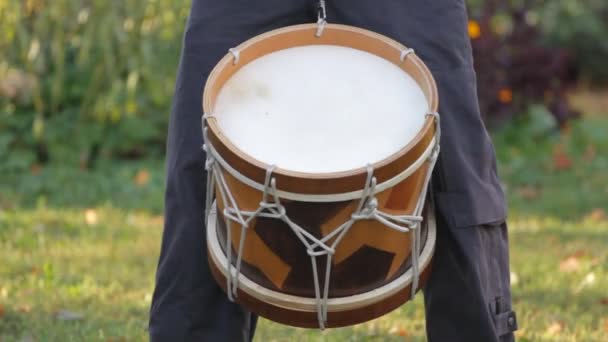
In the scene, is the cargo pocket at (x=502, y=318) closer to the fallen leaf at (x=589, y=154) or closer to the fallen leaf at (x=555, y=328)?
the fallen leaf at (x=555, y=328)

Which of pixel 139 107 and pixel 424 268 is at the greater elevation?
pixel 424 268

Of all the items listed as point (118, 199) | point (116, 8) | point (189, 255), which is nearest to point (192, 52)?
point (189, 255)

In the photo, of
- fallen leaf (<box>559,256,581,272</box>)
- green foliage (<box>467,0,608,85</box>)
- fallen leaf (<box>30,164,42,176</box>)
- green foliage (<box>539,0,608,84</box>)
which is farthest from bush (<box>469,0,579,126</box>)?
fallen leaf (<box>30,164,42,176</box>)

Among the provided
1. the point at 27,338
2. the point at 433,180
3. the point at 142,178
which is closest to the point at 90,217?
the point at 142,178

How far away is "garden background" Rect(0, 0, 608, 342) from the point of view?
3.23 metres

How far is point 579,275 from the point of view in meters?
3.71

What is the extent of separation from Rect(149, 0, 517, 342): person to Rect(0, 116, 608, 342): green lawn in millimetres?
768

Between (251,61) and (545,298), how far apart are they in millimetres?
1732

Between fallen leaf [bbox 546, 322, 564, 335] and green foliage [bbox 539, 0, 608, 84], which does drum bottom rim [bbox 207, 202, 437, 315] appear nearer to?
fallen leaf [bbox 546, 322, 564, 335]

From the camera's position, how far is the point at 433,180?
2211mm

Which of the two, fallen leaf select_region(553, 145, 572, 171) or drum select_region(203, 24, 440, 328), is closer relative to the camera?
drum select_region(203, 24, 440, 328)

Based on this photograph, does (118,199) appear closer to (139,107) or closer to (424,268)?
(139,107)

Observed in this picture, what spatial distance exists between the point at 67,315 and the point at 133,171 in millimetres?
2199

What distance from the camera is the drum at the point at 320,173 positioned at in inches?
75.8
